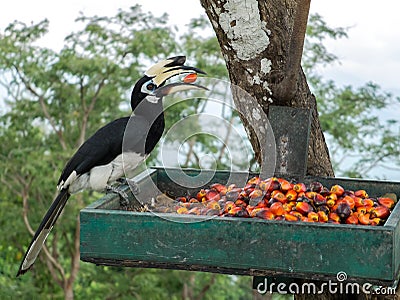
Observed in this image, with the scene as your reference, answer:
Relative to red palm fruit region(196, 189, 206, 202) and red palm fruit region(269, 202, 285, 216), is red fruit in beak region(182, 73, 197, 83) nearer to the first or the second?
red palm fruit region(196, 189, 206, 202)

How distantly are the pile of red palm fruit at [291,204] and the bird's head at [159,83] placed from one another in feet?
1.28

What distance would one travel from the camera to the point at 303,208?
1864mm

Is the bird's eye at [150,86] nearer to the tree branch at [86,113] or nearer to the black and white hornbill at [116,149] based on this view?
the black and white hornbill at [116,149]

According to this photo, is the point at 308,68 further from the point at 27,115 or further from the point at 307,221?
the point at 307,221

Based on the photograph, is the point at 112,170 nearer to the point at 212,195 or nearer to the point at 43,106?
the point at 212,195

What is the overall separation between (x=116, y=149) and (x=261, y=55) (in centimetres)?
56

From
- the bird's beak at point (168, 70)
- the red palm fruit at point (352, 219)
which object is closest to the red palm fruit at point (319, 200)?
the red palm fruit at point (352, 219)

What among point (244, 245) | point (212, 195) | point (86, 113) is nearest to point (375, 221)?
point (244, 245)

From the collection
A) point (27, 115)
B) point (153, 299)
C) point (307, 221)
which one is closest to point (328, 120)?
point (153, 299)

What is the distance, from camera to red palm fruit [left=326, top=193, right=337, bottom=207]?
1944 millimetres

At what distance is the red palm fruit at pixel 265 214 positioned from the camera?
5.93ft

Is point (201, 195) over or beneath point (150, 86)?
beneath

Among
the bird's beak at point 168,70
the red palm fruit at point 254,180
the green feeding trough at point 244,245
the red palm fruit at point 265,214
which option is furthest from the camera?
the bird's beak at point 168,70

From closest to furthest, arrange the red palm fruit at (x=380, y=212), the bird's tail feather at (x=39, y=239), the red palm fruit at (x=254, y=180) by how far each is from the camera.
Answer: the red palm fruit at (x=380, y=212)
the red palm fruit at (x=254, y=180)
the bird's tail feather at (x=39, y=239)
